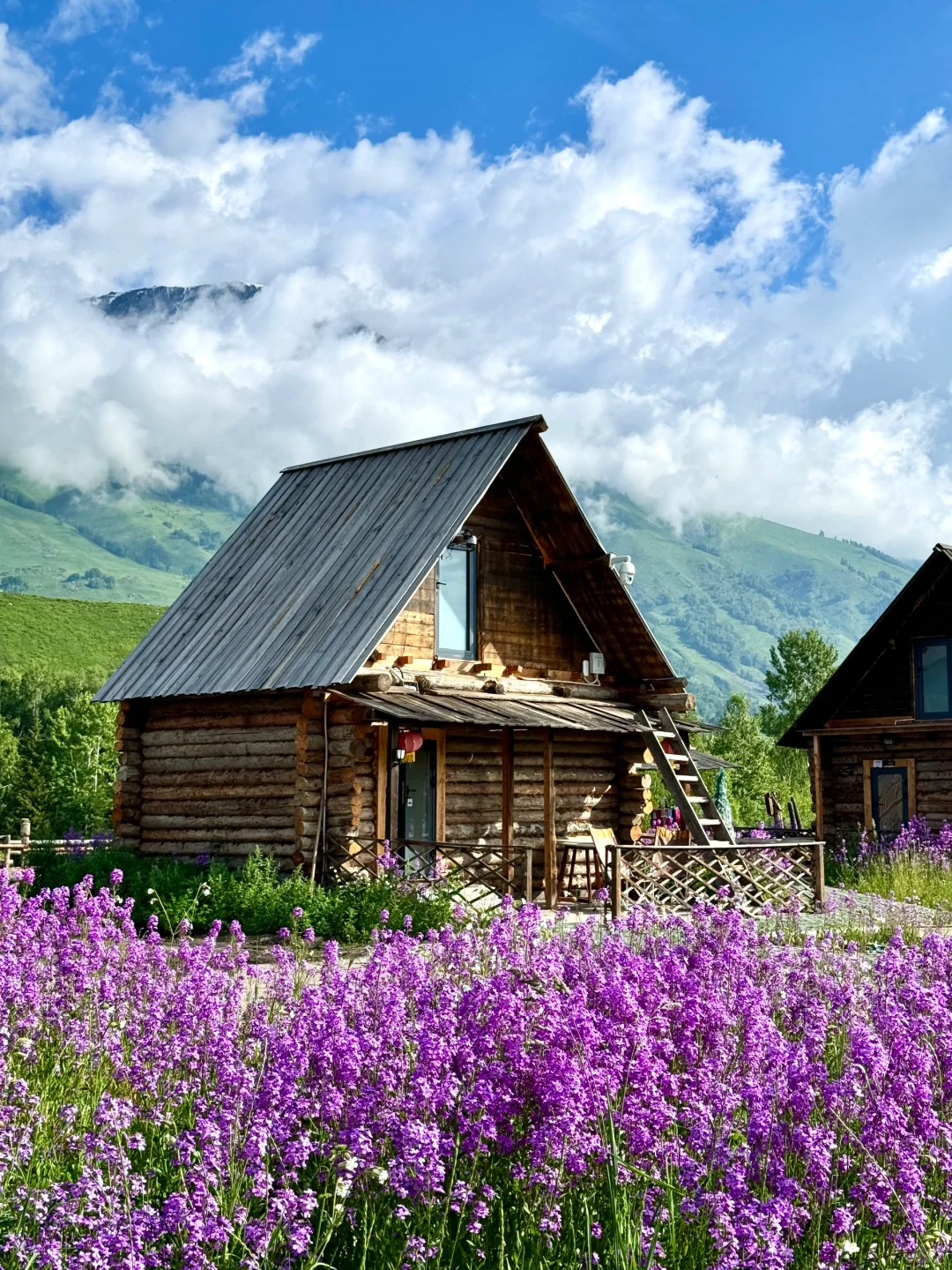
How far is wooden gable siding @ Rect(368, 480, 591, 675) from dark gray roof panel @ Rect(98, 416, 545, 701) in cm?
98

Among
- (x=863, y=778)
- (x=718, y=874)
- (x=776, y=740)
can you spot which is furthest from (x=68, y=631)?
(x=718, y=874)

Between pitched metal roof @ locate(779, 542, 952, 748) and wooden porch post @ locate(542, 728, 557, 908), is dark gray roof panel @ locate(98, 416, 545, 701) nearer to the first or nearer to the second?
wooden porch post @ locate(542, 728, 557, 908)

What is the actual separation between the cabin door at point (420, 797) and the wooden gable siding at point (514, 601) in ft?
5.39

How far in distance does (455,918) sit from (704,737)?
41.9 m

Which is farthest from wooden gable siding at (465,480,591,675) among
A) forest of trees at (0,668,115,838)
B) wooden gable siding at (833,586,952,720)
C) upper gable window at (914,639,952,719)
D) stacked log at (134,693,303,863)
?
forest of trees at (0,668,115,838)

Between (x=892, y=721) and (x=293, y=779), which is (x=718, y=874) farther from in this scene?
(x=892, y=721)

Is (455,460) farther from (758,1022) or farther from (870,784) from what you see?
(758,1022)

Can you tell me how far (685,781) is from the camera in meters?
22.6

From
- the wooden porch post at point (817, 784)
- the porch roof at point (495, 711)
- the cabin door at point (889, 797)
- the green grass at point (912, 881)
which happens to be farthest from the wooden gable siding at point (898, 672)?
the porch roof at point (495, 711)

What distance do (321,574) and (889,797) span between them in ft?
44.8

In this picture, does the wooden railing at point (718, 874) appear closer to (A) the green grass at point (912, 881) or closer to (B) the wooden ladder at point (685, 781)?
(B) the wooden ladder at point (685, 781)

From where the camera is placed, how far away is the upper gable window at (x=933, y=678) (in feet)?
94.2

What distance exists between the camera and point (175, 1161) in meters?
5.53

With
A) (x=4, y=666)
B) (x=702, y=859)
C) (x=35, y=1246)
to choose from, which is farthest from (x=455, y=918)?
(x=4, y=666)
